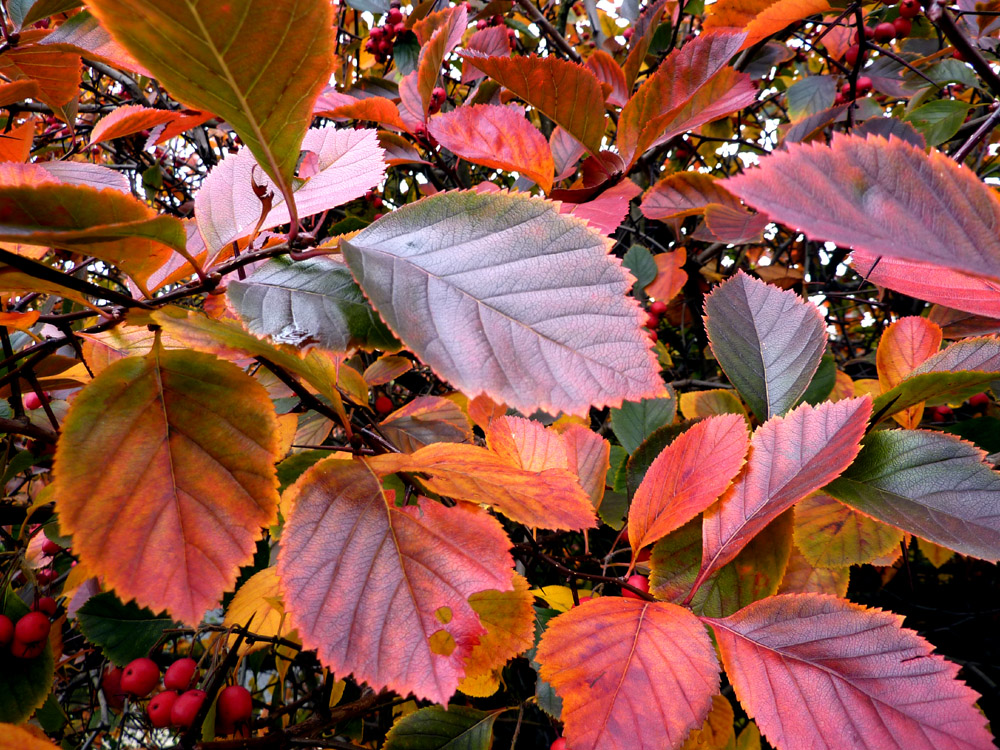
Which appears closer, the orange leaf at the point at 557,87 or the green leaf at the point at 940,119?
the orange leaf at the point at 557,87

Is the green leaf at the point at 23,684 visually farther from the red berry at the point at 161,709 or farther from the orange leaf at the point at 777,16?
the orange leaf at the point at 777,16

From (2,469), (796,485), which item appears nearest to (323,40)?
(796,485)

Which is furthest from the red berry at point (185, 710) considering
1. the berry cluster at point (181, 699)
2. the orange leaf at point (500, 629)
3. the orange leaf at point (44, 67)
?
the orange leaf at point (44, 67)

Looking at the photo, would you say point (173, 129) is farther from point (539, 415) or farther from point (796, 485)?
point (796, 485)

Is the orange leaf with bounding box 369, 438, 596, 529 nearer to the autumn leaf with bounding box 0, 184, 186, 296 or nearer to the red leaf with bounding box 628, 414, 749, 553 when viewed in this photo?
the red leaf with bounding box 628, 414, 749, 553

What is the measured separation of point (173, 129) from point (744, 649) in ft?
4.04

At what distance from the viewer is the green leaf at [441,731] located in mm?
889

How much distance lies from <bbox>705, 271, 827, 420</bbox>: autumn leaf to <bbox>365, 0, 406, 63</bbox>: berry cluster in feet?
5.82

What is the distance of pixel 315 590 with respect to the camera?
1.48 ft

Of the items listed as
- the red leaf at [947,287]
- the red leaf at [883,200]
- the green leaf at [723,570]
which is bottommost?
the green leaf at [723,570]

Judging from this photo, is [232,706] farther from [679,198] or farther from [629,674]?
[679,198]

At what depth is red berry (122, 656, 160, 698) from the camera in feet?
3.72

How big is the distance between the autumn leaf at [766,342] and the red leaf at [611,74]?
637mm

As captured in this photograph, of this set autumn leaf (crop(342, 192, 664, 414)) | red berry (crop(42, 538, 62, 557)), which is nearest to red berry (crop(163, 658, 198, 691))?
red berry (crop(42, 538, 62, 557))
